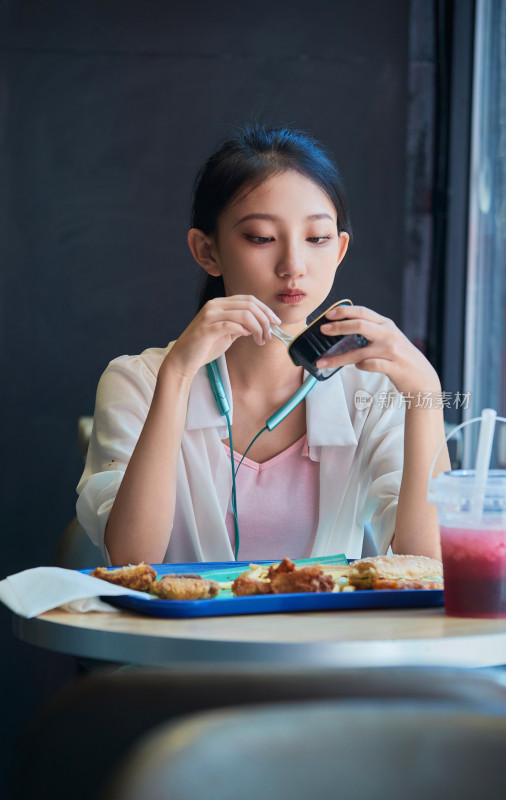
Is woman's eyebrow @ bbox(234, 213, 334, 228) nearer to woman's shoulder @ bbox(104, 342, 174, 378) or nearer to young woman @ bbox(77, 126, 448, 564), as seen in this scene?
young woman @ bbox(77, 126, 448, 564)

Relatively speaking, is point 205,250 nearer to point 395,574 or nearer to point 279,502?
point 279,502

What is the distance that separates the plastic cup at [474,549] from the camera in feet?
2.77

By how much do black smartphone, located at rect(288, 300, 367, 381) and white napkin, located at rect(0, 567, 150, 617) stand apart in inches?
17.5

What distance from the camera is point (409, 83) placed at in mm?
3111

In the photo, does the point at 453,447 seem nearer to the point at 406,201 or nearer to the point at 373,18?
the point at 406,201

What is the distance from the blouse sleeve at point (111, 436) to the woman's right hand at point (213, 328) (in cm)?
23

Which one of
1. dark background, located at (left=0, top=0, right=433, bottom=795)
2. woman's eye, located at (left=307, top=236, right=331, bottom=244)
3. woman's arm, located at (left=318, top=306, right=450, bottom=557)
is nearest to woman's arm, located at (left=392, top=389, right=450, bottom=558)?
woman's arm, located at (left=318, top=306, right=450, bottom=557)

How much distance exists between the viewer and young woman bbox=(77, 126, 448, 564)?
4.28 ft

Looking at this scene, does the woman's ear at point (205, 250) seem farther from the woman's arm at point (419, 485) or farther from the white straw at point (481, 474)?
the white straw at point (481, 474)

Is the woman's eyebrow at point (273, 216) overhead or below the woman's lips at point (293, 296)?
overhead

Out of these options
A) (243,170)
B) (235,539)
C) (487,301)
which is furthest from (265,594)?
(487,301)

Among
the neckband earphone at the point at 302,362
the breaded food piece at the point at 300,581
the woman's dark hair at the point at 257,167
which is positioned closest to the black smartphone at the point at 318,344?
the neckband earphone at the point at 302,362

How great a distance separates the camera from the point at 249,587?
893mm

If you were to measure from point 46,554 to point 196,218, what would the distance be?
5.74ft
